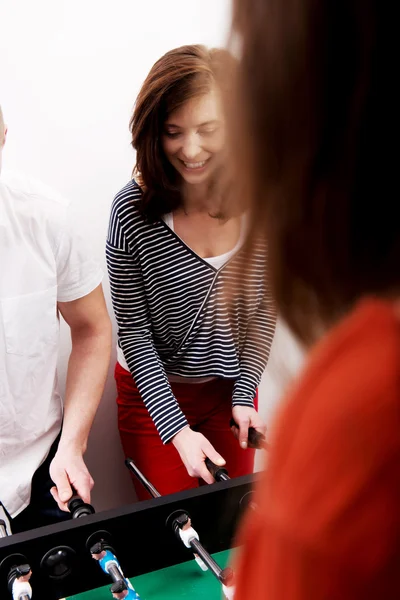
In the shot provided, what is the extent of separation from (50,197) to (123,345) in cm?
46

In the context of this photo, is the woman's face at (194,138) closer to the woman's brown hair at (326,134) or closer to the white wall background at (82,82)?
the white wall background at (82,82)

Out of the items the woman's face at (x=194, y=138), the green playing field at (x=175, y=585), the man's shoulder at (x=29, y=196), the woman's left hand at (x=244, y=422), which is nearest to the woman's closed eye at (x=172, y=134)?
the woman's face at (x=194, y=138)

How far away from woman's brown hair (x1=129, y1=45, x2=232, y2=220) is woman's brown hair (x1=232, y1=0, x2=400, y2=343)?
3.39 ft

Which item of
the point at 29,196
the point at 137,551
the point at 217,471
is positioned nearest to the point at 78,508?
the point at 137,551

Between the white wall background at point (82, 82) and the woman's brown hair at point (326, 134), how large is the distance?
132cm

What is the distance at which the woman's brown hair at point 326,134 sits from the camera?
34cm

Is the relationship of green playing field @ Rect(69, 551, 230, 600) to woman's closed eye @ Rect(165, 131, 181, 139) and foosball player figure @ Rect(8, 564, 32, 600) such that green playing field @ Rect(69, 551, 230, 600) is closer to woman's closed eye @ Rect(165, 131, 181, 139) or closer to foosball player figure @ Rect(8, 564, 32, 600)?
foosball player figure @ Rect(8, 564, 32, 600)

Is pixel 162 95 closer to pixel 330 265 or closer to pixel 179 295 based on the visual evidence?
pixel 179 295

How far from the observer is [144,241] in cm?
156

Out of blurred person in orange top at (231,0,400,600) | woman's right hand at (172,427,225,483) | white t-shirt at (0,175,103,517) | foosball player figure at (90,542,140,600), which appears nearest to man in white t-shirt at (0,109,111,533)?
white t-shirt at (0,175,103,517)

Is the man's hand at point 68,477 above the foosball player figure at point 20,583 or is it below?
below

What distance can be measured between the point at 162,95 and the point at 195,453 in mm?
901

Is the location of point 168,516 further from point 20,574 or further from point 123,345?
point 123,345

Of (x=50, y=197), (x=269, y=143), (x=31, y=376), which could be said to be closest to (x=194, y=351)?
(x=31, y=376)
